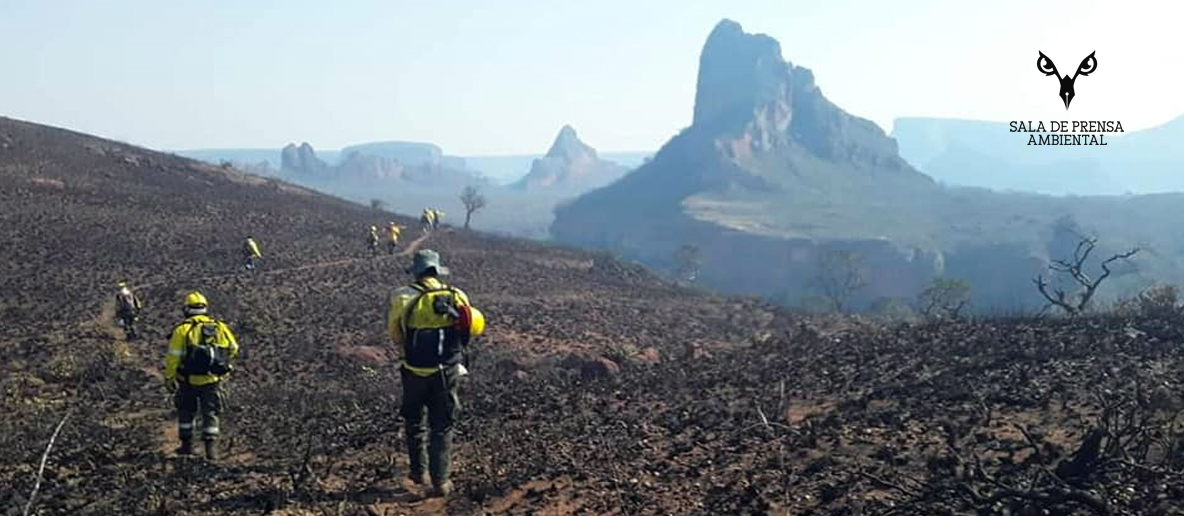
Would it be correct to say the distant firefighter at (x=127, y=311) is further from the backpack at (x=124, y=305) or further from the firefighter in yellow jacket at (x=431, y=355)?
the firefighter in yellow jacket at (x=431, y=355)

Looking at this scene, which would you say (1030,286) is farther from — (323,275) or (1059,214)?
(323,275)

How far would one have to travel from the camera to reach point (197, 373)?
8.73 meters

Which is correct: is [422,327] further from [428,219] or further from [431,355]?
[428,219]

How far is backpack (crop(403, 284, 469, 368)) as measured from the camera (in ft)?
24.1

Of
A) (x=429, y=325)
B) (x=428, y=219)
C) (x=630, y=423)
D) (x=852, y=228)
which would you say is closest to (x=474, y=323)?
(x=429, y=325)

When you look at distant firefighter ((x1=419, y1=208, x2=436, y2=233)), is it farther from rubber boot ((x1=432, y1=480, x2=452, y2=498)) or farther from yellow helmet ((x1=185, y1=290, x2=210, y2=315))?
rubber boot ((x1=432, y1=480, x2=452, y2=498))

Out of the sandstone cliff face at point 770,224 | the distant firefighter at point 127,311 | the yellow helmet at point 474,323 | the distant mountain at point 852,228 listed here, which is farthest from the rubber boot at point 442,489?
Result: the distant mountain at point 852,228

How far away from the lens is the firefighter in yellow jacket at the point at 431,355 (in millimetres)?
7344

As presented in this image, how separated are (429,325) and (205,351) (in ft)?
9.91

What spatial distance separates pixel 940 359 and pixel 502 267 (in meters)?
33.7

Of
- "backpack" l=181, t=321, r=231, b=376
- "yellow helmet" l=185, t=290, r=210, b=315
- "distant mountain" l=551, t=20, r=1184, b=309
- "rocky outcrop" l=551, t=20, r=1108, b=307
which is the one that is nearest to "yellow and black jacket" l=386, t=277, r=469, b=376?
"backpack" l=181, t=321, r=231, b=376

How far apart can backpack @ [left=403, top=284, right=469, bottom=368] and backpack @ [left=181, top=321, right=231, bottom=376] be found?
272cm

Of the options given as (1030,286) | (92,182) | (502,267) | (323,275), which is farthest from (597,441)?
(1030,286)

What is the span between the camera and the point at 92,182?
45.2 m
